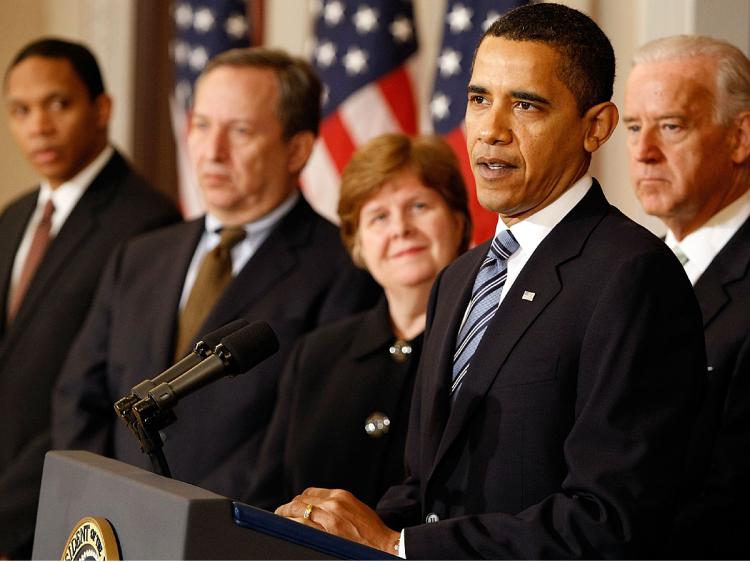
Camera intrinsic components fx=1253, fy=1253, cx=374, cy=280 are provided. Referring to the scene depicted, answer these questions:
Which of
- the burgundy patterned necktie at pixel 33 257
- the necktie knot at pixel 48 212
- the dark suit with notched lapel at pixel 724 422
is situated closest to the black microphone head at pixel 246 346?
the dark suit with notched lapel at pixel 724 422

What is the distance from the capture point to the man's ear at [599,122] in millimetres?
2184

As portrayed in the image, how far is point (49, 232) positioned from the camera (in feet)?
15.3

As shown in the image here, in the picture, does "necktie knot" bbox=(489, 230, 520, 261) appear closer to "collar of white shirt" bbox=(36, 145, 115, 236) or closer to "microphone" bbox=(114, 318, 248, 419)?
"microphone" bbox=(114, 318, 248, 419)

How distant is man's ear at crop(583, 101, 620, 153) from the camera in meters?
2.18

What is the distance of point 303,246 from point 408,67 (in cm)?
170

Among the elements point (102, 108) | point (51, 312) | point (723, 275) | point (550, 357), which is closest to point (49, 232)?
point (51, 312)

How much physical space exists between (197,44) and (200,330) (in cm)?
262

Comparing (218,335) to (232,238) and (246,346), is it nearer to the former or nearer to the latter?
(246,346)

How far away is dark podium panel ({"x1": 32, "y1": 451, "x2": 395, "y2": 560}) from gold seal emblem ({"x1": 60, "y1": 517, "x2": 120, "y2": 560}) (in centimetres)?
1

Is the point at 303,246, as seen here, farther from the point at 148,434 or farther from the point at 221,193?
the point at 148,434

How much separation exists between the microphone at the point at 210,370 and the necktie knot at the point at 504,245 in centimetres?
50

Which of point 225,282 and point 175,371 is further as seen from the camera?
point 225,282

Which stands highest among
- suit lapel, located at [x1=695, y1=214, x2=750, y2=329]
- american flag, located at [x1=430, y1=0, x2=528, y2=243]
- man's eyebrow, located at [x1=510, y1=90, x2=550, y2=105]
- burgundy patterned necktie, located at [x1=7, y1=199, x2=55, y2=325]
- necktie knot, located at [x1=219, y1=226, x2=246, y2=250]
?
american flag, located at [x1=430, y1=0, x2=528, y2=243]

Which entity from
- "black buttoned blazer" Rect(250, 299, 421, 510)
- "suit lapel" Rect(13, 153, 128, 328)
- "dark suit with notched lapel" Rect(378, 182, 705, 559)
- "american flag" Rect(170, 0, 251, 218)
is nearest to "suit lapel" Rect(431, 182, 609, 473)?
"dark suit with notched lapel" Rect(378, 182, 705, 559)
